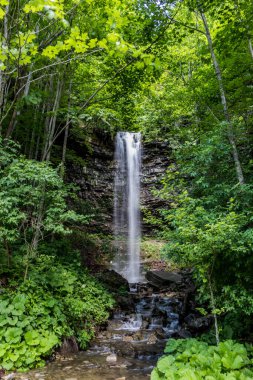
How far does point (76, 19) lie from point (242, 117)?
184 inches

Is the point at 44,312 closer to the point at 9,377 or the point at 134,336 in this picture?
the point at 9,377

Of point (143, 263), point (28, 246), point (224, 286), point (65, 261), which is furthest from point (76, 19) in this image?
point (143, 263)

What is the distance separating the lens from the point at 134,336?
A: 6.25 meters

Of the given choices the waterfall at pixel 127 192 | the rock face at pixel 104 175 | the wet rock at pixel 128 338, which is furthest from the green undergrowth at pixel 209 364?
the rock face at pixel 104 175

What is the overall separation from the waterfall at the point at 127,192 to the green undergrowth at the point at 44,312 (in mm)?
7344

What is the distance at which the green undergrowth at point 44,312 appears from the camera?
457cm

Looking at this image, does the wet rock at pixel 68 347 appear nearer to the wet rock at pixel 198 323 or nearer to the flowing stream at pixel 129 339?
the flowing stream at pixel 129 339

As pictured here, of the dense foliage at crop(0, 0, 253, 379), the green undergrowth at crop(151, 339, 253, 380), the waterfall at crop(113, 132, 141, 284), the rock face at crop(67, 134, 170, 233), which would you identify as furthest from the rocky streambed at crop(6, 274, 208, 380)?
the rock face at crop(67, 134, 170, 233)

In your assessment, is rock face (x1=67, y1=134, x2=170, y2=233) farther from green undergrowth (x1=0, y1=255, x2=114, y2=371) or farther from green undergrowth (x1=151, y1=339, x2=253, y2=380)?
green undergrowth (x1=151, y1=339, x2=253, y2=380)

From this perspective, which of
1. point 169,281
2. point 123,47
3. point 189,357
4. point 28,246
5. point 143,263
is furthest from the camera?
point 143,263

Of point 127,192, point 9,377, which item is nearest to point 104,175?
point 127,192

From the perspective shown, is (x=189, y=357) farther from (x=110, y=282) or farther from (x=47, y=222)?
(x=110, y=282)

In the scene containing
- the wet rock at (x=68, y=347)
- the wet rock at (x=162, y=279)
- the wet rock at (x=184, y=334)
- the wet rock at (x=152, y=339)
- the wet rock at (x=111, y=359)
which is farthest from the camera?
the wet rock at (x=162, y=279)

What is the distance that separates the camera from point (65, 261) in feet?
24.5
